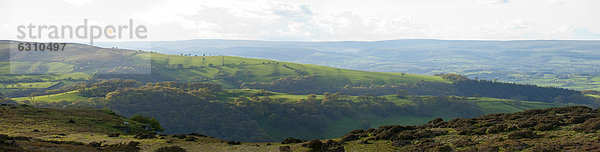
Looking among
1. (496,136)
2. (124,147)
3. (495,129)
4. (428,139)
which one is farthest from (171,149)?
(495,129)

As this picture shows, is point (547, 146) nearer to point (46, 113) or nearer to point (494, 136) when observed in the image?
point (494, 136)

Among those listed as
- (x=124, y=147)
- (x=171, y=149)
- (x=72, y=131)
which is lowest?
(x=72, y=131)

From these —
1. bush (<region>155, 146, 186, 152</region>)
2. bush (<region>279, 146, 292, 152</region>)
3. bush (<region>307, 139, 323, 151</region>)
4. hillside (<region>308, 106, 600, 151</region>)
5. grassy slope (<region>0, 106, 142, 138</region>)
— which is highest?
hillside (<region>308, 106, 600, 151</region>)

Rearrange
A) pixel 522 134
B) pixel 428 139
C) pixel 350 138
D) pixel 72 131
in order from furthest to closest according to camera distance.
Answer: pixel 72 131 → pixel 350 138 → pixel 428 139 → pixel 522 134

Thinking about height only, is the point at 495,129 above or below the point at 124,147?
above

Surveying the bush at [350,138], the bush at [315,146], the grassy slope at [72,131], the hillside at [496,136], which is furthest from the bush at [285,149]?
the bush at [350,138]

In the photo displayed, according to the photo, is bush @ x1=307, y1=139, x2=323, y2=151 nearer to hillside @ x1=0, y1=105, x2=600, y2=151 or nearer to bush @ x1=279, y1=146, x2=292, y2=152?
hillside @ x1=0, y1=105, x2=600, y2=151

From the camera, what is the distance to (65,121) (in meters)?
59.4

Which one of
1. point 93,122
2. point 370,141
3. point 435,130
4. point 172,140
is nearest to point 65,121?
point 93,122

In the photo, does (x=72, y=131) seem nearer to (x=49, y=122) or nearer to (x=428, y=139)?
(x=49, y=122)

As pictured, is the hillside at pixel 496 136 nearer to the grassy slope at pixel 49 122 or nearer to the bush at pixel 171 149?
the bush at pixel 171 149

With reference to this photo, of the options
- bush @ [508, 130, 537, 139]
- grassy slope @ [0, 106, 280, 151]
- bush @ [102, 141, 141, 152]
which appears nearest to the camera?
bush @ [508, 130, 537, 139]

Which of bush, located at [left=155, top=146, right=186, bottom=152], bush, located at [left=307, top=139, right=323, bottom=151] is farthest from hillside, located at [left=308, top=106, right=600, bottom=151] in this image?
bush, located at [left=155, top=146, right=186, bottom=152]

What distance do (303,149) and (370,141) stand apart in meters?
8.37
